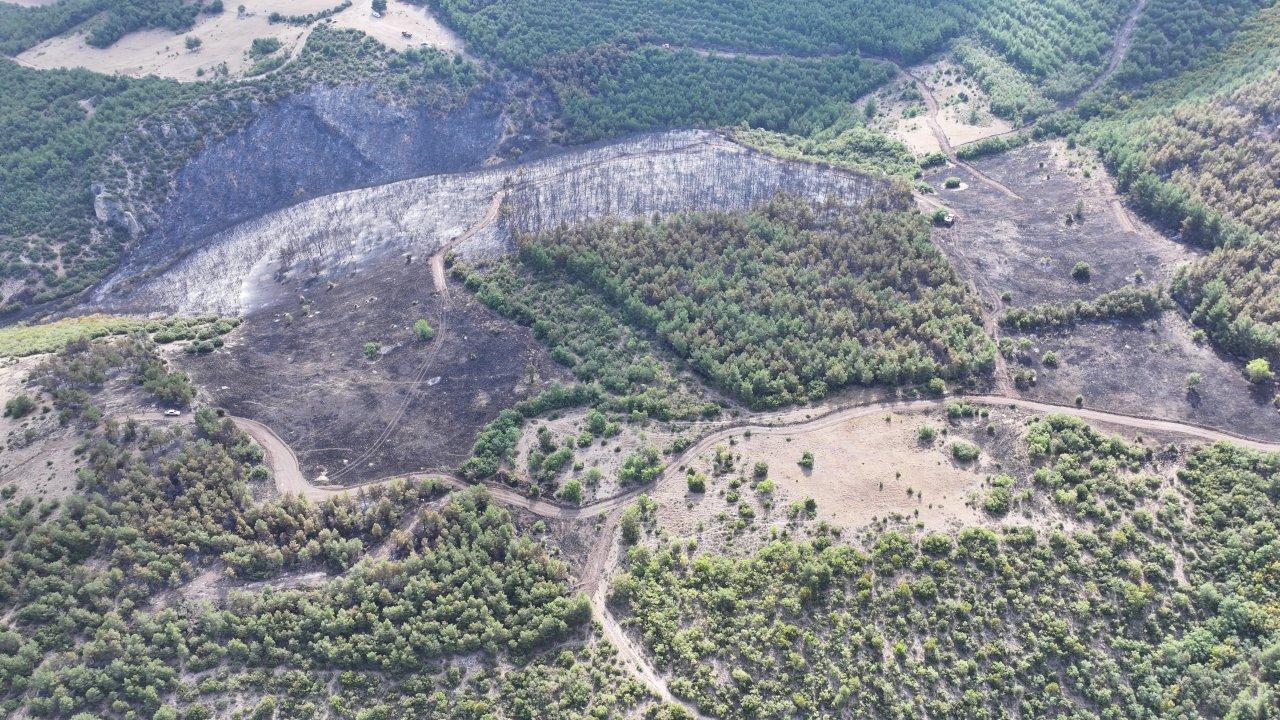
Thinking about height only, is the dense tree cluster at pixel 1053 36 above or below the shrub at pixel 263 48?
above

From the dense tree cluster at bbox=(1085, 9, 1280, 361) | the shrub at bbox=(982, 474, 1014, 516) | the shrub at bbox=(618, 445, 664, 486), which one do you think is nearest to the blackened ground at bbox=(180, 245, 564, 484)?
the shrub at bbox=(618, 445, 664, 486)

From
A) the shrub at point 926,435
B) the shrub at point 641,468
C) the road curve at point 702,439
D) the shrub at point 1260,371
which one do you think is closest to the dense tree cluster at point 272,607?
the road curve at point 702,439

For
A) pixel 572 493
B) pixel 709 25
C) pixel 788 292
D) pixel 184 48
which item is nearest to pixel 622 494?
pixel 572 493

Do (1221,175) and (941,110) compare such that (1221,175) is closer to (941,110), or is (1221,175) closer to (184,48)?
(941,110)

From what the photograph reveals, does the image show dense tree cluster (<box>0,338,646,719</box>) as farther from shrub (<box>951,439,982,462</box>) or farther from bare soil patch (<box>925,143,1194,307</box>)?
bare soil patch (<box>925,143,1194,307</box>)

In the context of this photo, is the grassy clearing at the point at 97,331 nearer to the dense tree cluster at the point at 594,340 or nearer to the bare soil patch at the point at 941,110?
the dense tree cluster at the point at 594,340
